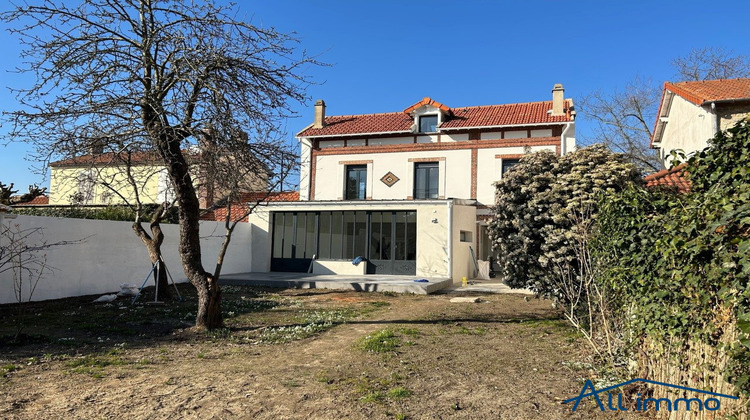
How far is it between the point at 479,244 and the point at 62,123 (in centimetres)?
1638

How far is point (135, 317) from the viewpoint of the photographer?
9055 mm

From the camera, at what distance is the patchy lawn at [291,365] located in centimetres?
411

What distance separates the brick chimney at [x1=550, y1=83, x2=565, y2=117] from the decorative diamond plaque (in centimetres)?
764

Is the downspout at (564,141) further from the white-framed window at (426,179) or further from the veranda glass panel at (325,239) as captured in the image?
the veranda glass panel at (325,239)

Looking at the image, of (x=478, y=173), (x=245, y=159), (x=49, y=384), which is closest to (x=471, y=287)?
(x=478, y=173)

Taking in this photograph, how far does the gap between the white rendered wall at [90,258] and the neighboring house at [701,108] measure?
1594 cm

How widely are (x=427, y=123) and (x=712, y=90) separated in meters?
11.0

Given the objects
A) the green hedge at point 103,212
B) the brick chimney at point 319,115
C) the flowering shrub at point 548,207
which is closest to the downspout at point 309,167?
the brick chimney at point 319,115

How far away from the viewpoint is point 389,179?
21625mm

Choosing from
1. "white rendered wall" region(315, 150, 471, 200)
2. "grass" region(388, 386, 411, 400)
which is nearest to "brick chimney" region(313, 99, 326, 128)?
"white rendered wall" region(315, 150, 471, 200)

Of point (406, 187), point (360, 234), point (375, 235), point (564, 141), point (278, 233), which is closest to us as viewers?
point (375, 235)

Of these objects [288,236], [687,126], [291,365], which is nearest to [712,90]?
[687,126]

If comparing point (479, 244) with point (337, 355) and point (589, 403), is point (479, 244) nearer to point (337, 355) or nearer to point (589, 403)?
point (337, 355)

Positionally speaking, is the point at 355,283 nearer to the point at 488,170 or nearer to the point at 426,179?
the point at 426,179
